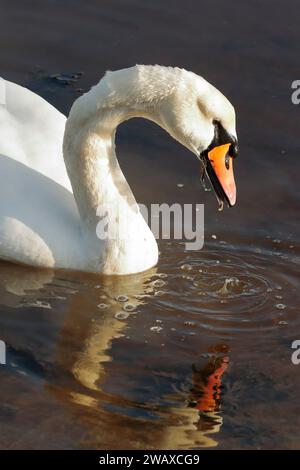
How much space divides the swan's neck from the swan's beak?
457mm

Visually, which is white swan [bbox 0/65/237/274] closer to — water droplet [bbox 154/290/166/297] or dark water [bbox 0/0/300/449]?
dark water [bbox 0/0/300/449]

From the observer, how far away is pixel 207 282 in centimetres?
848

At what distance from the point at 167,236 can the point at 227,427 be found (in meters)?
2.47

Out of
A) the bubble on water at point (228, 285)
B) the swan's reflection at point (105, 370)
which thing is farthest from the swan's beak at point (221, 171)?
the swan's reflection at point (105, 370)

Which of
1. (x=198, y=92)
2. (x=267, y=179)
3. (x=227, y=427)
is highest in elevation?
(x=198, y=92)

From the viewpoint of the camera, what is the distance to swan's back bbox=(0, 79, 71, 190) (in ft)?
28.6

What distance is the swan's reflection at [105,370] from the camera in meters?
6.91

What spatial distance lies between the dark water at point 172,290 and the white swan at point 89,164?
210 mm

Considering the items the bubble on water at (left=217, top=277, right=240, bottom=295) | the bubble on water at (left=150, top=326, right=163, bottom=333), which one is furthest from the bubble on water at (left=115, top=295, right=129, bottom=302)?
the bubble on water at (left=217, top=277, right=240, bottom=295)

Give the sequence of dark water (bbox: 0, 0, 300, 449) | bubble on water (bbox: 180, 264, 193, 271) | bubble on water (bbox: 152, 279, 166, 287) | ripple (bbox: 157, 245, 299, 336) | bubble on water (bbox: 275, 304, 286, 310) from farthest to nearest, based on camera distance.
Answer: bubble on water (bbox: 180, 264, 193, 271)
bubble on water (bbox: 152, 279, 166, 287)
bubble on water (bbox: 275, 304, 286, 310)
ripple (bbox: 157, 245, 299, 336)
dark water (bbox: 0, 0, 300, 449)

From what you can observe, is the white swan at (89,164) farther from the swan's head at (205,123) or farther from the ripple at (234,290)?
the ripple at (234,290)

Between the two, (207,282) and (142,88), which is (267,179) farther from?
(142,88)

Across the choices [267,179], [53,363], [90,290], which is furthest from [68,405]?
[267,179]

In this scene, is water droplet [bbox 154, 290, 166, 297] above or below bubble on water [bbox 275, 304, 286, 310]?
above
